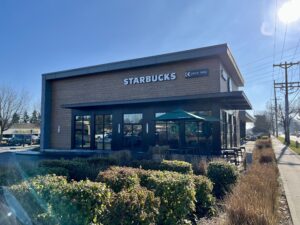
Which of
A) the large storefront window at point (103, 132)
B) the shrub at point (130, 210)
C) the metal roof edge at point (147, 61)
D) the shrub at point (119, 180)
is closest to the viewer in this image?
the shrub at point (130, 210)

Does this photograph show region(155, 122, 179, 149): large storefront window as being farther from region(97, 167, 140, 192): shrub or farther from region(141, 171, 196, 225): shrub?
region(141, 171, 196, 225): shrub

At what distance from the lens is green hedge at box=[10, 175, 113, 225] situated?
3.75 meters

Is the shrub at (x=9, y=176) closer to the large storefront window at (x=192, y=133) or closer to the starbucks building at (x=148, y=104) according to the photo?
the starbucks building at (x=148, y=104)

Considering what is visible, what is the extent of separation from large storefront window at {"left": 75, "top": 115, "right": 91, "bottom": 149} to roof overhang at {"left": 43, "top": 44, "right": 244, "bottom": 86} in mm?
4203

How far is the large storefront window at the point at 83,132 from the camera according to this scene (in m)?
23.8

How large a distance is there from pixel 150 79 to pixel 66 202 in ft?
57.7

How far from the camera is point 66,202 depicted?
3.80 m

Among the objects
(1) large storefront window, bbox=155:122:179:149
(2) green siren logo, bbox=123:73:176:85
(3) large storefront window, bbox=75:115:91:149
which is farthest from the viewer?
(3) large storefront window, bbox=75:115:91:149

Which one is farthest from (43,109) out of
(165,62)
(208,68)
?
(208,68)

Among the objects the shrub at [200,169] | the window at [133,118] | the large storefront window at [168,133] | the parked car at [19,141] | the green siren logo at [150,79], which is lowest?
the parked car at [19,141]

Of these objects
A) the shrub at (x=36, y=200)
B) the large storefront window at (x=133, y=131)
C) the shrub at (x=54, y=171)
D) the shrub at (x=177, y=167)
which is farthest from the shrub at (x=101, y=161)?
the large storefront window at (x=133, y=131)

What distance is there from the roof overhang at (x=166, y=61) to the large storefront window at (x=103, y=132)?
4.20 m

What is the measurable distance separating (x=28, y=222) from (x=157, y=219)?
7.08 ft

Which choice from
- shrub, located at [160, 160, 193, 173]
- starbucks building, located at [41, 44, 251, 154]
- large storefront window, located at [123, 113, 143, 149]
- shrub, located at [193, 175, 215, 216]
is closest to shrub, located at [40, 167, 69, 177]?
shrub, located at [160, 160, 193, 173]
